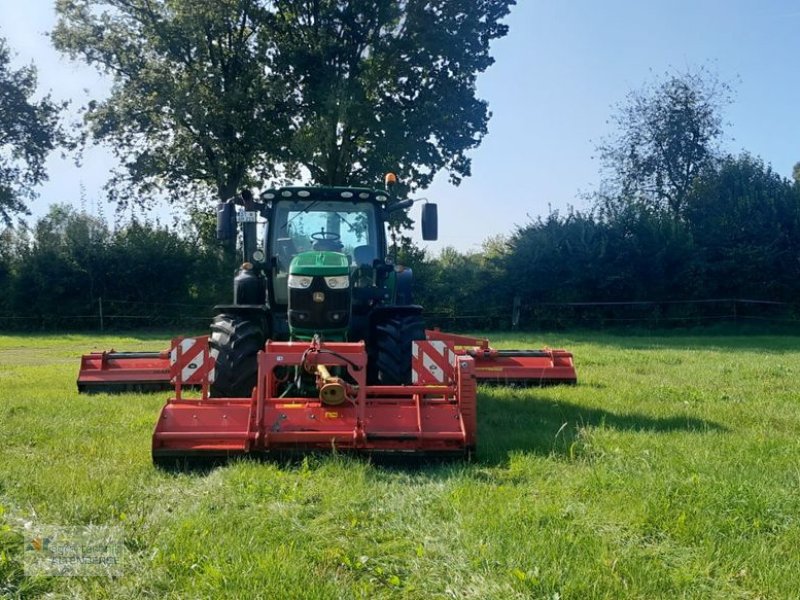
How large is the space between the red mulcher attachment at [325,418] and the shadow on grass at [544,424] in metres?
0.42

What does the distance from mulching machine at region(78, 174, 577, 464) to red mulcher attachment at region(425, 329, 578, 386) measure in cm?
2

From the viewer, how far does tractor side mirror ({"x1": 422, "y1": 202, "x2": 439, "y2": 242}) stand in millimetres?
7867

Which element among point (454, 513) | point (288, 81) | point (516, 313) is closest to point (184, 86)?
point (288, 81)

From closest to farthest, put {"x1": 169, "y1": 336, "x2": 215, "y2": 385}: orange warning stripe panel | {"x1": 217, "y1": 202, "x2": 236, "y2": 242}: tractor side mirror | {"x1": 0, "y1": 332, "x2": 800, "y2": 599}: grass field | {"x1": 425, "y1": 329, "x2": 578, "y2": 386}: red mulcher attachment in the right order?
{"x1": 0, "y1": 332, "x2": 800, "y2": 599}: grass field
{"x1": 169, "y1": 336, "x2": 215, "y2": 385}: orange warning stripe panel
{"x1": 217, "y1": 202, "x2": 236, "y2": 242}: tractor side mirror
{"x1": 425, "y1": 329, "x2": 578, "y2": 386}: red mulcher attachment

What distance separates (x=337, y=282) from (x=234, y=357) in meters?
1.21

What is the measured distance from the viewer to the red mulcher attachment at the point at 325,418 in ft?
16.5

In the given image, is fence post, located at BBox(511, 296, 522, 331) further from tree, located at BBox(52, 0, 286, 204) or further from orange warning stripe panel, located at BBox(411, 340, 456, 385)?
orange warning stripe panel, located at BBox(411, 340, 456, 385)

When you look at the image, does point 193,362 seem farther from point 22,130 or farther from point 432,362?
point 22,130

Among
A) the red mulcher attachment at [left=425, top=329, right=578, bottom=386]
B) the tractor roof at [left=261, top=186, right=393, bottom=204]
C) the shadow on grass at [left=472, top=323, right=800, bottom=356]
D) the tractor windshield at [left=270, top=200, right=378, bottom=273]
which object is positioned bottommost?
the shadow on grass at [left=472, top=323, right=800, bottom=356]

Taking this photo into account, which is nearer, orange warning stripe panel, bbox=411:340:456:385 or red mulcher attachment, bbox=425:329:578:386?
orange warning stripe panel, bbox=411:340:456:385

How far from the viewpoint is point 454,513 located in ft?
12.6

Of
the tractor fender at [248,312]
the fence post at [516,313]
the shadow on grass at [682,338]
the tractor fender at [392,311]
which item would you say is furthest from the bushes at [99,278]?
the tractor fender at [392,311]

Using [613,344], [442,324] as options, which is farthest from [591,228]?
[613,344]

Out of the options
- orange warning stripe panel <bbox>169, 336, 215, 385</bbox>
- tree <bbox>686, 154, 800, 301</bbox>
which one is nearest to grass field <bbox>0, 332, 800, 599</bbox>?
orange warning stripe panel <bbox>169, 336, 215, 385</bbox>
